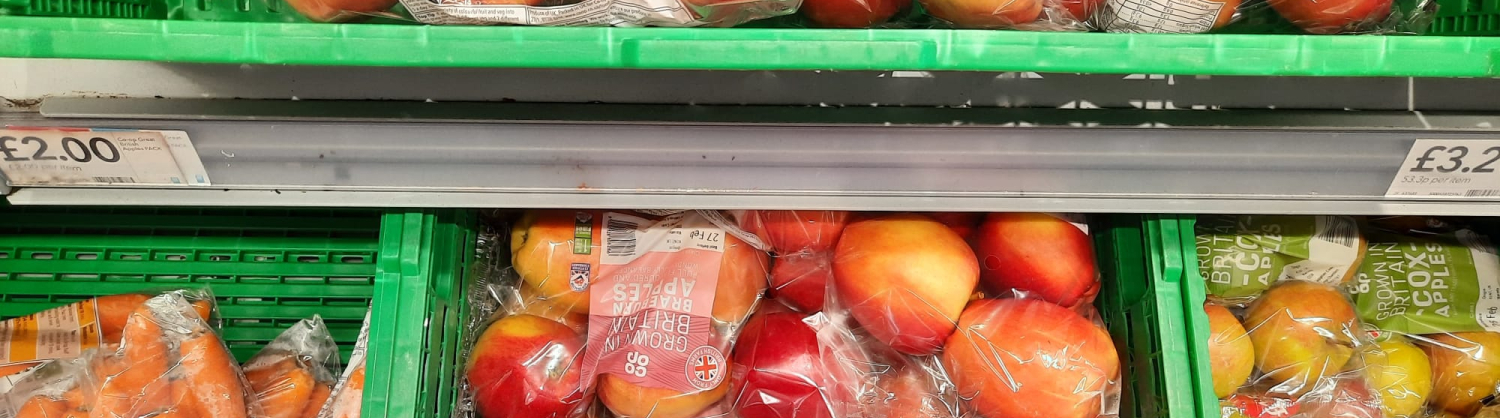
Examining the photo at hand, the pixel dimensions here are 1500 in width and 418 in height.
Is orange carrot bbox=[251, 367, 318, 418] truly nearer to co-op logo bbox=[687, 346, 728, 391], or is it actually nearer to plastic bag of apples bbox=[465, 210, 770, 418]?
plastic bag of apples bbox=[465, 210, 770, 418]

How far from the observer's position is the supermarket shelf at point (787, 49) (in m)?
0.61

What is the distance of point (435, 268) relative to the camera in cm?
101

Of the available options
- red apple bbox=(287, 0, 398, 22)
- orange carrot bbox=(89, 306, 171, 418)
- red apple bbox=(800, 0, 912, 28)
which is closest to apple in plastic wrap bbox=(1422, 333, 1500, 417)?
red apple bbox=(800, 0, 912, 28)

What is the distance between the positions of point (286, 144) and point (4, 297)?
2.66 ft

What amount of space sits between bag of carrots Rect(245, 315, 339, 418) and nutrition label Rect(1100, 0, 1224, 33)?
107cm

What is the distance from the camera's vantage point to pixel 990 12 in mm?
773

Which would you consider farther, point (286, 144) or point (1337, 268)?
point (1337, 268)

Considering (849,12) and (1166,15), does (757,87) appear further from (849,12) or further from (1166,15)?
(1166,15)

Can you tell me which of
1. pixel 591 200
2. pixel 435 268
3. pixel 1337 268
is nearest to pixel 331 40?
pixel 591 200

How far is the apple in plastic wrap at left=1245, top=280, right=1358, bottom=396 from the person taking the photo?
1052mm

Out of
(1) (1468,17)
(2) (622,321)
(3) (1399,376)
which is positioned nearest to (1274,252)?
(3) (1399,376)

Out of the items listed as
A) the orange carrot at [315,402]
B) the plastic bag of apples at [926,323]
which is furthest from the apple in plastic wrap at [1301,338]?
the orange carrot at [315,402]

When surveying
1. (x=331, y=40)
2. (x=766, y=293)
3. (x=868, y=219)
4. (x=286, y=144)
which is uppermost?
(x=331, y=40)

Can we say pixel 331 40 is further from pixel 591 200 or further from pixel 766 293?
pixel 766 293
